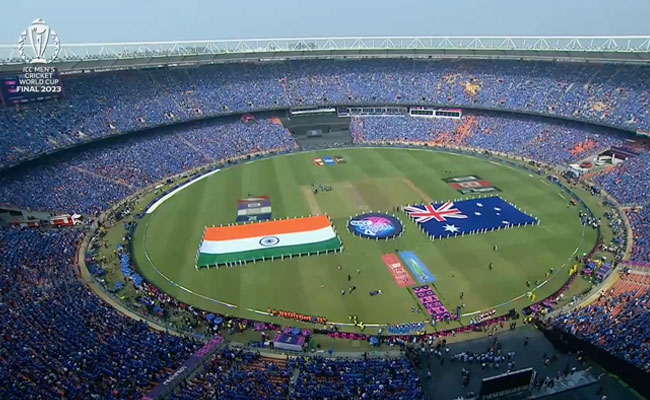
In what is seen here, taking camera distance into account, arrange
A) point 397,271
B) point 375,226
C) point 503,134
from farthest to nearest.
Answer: point 503,134 < point 375,226 < point 397,271

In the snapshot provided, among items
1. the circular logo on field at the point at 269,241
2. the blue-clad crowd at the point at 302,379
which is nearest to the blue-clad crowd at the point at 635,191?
the blue-clad crowd at the point at 302,379

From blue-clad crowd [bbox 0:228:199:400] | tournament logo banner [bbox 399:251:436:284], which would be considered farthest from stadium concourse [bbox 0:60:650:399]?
tournament logo banner [bbox 399:251:436:284]

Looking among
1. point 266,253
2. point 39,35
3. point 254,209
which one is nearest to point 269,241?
point 266,253

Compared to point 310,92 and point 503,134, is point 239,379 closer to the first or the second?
point 503,134

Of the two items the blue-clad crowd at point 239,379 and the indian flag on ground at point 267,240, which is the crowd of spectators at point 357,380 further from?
the indian flag on ground at point 267,240

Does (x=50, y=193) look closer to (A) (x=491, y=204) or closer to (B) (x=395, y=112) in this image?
(A) (x=491, y=204)

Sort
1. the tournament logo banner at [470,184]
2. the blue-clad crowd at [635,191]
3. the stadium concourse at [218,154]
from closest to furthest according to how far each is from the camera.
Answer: the stadium concourse at [218,154]
the blue-clad crowd at [635,191]
the tournament logo banner at [470,184]

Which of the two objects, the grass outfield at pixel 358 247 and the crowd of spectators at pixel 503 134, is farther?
the crowd of spectators at pixel 503 134
